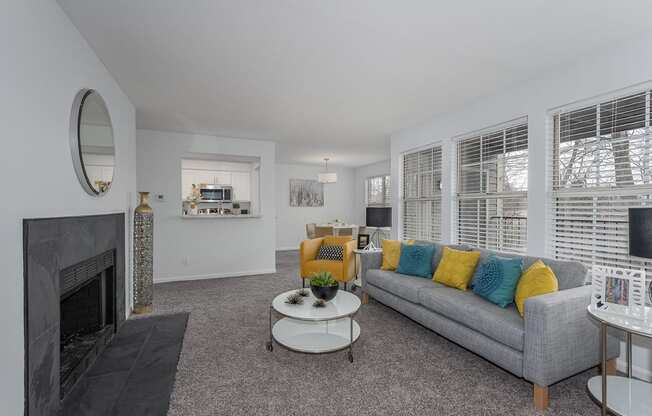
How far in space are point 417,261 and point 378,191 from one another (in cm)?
515

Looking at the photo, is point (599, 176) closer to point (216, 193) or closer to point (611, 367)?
point (611, 367)

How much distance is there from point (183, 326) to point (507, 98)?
4212 millimetres

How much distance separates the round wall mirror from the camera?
7.04 feet

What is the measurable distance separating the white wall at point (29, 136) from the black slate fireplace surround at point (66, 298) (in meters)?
0.07

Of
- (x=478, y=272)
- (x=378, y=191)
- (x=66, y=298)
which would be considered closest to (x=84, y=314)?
(x=66, y=298)

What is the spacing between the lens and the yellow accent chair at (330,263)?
4.29 metres

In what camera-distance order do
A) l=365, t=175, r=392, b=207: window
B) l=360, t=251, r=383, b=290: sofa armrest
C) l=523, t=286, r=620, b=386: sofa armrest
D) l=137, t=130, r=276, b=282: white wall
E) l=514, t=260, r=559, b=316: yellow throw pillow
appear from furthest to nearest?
l=365, t=175, r=392, b=207: window < l=137, t=130, r=276, b=282: white wall < l=360, t=251, r=383, b=290: sofa armrest < l=514, t=260, r=559, b=316: yellow throw pillow < l=523, t=286, r=620, b=386: sofa armrest

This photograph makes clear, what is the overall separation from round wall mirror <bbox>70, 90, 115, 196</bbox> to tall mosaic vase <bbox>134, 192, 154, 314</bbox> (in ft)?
3.17

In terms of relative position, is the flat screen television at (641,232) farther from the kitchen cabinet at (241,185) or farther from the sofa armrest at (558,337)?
the kitchen cabinet at (241,185)

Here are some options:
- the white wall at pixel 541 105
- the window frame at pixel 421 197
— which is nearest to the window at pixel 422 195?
the window frame at pixel 421 197

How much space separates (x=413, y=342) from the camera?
A: 2832 millimetres

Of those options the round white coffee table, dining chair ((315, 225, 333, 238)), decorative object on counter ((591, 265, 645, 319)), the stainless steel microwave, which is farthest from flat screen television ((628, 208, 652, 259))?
the stainless steel microwave

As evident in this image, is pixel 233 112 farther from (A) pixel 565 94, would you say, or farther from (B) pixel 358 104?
(A) pixel 565 94

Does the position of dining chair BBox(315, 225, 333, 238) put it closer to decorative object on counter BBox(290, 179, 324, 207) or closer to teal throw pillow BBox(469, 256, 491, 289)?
decorative object on counter BBox(290, 179, 324, 207)
